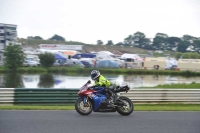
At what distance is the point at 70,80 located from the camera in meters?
22.6

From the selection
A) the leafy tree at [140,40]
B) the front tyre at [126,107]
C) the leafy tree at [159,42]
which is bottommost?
the front tyre at [126,107]

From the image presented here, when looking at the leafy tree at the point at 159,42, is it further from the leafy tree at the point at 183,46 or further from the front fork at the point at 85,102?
the front fork at the point at 85,102

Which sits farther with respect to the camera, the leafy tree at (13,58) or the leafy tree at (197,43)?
the leafy tree at (197,43)

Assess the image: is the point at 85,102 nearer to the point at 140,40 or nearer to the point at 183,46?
the point at 183,46

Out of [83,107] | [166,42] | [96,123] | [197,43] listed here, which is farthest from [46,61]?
[96,123]

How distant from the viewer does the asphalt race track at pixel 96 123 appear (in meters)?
8.52

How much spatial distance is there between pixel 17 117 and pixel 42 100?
442 centimetres

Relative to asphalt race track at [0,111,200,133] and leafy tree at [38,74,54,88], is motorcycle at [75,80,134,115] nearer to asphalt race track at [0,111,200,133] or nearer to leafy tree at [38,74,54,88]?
asphalt race track at [0,111,200,133]

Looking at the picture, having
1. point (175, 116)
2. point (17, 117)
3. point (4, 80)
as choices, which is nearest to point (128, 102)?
point (175, 116)

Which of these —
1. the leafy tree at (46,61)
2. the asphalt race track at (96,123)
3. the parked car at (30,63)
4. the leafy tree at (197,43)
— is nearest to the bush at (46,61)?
the leafy tree at (46,61)

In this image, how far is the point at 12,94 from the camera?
46.8ft

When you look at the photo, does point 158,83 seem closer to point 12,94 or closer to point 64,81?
point 64,81

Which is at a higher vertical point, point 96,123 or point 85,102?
point 85,102

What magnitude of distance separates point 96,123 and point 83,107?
1.55 metres
